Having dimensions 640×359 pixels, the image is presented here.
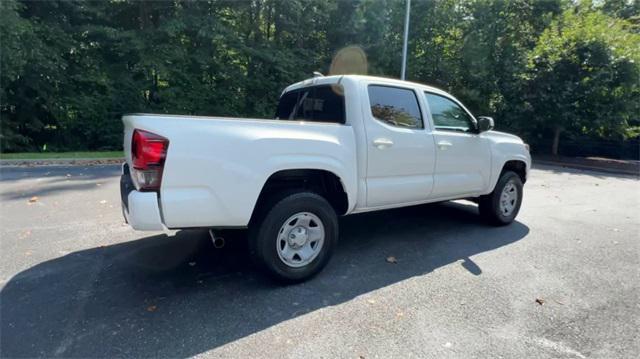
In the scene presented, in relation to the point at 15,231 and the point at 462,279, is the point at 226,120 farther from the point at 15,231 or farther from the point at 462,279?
the point at 15,231

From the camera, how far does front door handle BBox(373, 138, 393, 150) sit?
3.68m

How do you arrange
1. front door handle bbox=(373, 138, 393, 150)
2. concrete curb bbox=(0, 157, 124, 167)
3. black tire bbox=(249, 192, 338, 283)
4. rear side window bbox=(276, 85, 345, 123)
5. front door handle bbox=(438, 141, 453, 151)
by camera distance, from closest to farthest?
black tire bbox=(249, 192, 338, 283)
front door handle bbox=(373, 138, 393, 150)
rear side window bbox=(276, 85, 345, 123)
front door handle bbox=(438, 141, 453, 151)
concrete curb bbox=(0, 157, 124, 167)

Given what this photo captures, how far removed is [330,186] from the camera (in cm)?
367

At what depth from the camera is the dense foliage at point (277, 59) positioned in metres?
13.9

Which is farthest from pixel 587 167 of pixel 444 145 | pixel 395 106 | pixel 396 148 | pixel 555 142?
pixel 396 148

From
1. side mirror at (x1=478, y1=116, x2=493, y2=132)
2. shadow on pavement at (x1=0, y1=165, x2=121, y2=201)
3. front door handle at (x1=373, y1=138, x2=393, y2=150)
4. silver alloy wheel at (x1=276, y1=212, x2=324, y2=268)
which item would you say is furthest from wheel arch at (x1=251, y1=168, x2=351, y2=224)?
shadow on pavement at (x1=0, y1=165, x2=121, y2=201)

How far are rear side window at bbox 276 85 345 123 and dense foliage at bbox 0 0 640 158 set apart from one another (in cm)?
1224

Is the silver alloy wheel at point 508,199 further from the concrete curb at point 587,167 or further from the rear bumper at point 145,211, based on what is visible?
the concrete curb at point 587,167

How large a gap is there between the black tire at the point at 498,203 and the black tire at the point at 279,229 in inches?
110

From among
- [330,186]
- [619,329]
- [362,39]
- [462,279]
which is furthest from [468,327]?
[362,39]

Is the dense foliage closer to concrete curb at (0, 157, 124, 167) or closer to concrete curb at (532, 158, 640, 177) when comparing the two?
concrete curb at (532, 158, 640, 177)

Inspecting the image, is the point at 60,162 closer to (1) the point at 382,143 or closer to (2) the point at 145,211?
(2) the point at 145,211

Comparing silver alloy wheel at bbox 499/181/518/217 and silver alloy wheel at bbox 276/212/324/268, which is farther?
silver alloy wheel at bbox 499/181/518/217

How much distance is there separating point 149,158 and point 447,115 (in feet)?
11.6
